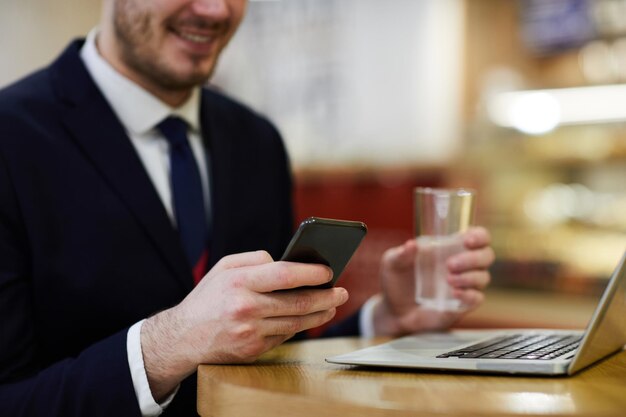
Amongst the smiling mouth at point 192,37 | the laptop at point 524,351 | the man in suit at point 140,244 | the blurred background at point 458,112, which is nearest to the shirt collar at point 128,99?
the man in suit at point 140,244

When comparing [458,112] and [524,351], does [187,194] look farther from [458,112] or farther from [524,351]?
[458,112]

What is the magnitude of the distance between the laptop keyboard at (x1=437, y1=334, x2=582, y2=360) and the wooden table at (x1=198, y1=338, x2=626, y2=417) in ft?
0.18

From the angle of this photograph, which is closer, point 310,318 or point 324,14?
point 310,318

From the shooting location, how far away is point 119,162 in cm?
141

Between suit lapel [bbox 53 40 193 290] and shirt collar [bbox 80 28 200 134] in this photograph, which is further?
shirt collar [bbox 80 28 200 134]

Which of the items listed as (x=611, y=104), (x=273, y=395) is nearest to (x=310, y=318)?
(x=273, y=395)

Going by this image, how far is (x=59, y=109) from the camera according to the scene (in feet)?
4.68

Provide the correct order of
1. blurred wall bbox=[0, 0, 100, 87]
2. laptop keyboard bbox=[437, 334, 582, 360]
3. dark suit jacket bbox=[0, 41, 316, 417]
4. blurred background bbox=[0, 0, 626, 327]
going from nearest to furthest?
1. laptop keyboard bbox=[437, 334, 582, 360]
2. dark suit jacket bbox=[0, 41, 316, 417]
3. blurred background bbox=[0, 0, 626, 327]
4. blurred wall bbox=[0, 0, 100, 87]

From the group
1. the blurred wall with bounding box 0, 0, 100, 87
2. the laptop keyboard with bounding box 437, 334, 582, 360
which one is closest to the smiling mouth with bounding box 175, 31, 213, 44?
the laptop keyboard with bounding box 437, 334, 582, 360

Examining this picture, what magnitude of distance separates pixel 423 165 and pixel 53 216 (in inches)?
154

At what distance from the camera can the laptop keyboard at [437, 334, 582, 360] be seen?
39.5 inches

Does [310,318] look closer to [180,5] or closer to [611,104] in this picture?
[180,5]

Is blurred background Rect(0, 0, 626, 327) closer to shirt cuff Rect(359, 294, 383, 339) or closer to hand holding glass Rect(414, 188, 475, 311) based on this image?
shirt cuff Rect(359, 294, 383, 339)

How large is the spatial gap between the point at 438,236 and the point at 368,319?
0.37 metres
